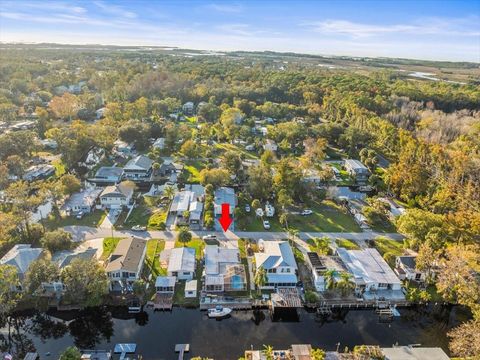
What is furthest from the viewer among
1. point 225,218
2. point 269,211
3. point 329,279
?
point 269,211

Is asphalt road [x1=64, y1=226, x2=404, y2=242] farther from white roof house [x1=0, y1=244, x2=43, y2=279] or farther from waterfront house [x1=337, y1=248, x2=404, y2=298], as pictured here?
white roof house [x1=0, y1=244, x2=43, y2=279]

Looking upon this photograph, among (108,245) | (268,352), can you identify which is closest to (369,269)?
(268,352)

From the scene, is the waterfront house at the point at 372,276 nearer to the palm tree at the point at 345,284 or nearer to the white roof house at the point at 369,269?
the white roof house at the point at 369,269

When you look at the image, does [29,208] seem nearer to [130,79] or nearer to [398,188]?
[398,188]

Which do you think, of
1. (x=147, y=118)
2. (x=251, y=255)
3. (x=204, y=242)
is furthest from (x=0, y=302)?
(x=147, y=118)

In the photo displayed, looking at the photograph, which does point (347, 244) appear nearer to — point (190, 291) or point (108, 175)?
point (190, 291)

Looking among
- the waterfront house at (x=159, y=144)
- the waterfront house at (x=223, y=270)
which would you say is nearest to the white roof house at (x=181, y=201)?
the waterfront house at (x=223, y=270)
